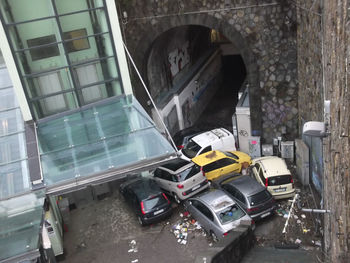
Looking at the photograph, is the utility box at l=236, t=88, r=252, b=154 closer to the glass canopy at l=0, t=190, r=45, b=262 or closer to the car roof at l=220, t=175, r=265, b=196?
the car roof at l=220, t=175, r=265, b=196

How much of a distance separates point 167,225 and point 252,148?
6.19 metres

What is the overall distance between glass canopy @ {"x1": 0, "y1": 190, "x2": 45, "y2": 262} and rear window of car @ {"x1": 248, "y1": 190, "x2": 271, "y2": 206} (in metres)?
7.26

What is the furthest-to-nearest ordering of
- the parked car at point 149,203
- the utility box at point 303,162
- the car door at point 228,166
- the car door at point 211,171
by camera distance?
the car door at point 228,166, the car door at point 211,171, the utility box at point 303,162, the parked car at point 149,203

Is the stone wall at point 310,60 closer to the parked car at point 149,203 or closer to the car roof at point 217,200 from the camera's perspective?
the car roof at point 217,200

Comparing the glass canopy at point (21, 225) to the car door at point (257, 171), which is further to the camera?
the car door at point (257, 171)

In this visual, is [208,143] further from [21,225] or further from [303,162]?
[21,225]

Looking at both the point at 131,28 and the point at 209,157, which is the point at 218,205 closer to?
the point at 209,157

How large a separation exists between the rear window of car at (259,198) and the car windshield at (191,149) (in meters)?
4.81

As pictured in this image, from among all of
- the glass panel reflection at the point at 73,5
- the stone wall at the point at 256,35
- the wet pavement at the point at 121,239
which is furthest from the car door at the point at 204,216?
the glass panel reflection at the point at 73,5

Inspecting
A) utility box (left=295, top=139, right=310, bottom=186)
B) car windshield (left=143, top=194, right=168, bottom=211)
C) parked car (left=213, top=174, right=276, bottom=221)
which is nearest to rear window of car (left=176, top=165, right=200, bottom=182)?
car windshield (left=143, top=194, right=168, bottom=211)

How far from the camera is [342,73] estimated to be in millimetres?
6074

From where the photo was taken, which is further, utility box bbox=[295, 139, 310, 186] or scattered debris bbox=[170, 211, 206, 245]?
utility box bbox=[295, 139, 310, 186]

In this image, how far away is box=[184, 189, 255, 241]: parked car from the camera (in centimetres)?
1320

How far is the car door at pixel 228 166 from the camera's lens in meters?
17.1
